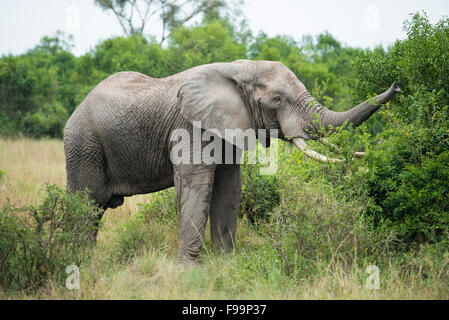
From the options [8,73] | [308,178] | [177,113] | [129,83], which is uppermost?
[8,73]

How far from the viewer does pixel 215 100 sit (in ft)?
17.2

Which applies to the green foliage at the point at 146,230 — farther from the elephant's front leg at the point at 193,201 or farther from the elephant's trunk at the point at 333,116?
the elephant's trunk at the point at 333,116

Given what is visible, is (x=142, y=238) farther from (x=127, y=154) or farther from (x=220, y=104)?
(x=220, y=104)

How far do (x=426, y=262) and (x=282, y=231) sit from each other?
1415mm

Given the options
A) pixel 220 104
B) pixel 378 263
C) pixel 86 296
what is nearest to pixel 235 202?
pixel 220 104

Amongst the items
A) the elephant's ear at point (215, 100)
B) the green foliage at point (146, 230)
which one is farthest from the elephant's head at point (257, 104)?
the green foliage at point (146, 230)

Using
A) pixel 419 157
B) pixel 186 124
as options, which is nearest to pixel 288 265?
pixel 186 124

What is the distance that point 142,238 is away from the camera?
6004 millimetres

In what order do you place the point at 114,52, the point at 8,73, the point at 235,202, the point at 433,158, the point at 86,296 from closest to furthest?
the point at 86,296, the point at 433,158, the point at 235,202, the point at 8,73, the point at 114,52

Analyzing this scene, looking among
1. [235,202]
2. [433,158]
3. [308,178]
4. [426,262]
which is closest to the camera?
[426,262]

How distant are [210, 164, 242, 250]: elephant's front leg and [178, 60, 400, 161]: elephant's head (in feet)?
2.48

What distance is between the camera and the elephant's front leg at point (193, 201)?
208 inches

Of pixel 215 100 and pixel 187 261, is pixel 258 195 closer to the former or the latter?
pixel 187 261

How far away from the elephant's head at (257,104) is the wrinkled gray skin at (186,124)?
10mm
